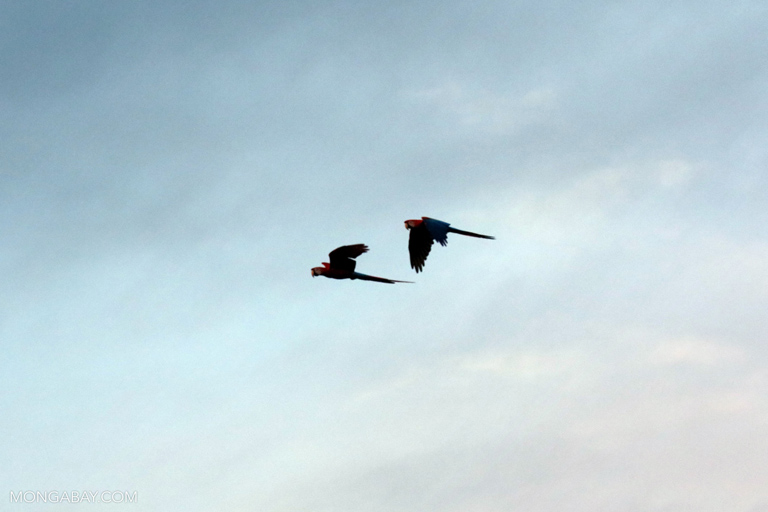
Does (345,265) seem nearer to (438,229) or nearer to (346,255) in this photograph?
(346,255)

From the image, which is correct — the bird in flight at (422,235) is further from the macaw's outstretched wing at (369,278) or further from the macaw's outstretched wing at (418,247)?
the macaw's outstretched wing at (369,278)

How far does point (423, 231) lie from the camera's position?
51.1 metres

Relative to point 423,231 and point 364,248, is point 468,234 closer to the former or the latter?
point 423,231

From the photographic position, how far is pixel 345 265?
5025cm

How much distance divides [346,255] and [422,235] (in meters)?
4.45

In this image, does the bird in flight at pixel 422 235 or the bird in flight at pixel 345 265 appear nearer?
the bird in flight at pixel 345 265

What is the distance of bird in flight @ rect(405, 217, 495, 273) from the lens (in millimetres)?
50938

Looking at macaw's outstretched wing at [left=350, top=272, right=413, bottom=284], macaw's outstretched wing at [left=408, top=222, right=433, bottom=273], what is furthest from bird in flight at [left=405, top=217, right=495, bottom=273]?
macaw's outstretched wing at [left=350, top=272, right=413, bottom=284]

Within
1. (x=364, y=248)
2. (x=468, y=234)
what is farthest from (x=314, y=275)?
(x=468, y=234)

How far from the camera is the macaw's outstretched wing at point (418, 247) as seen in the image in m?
51.3

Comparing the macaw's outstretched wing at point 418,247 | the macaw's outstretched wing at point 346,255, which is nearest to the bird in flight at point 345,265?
the macaw's outstretched wing at point 346,255

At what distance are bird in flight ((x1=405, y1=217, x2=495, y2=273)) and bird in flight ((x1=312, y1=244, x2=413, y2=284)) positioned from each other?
2.63 meters

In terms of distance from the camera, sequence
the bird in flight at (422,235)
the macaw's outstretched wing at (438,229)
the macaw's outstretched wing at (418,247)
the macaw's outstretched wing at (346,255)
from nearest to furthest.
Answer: the macaw's outstretched wing at (346,255), the macaw's outstretched wing at (438,229), the bird in flight at (422,235), the macaw's outstretched wing at (418,247)

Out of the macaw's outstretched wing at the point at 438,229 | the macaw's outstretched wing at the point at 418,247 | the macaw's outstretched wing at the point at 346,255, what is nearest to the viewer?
the macaw's outstretched wing at the point at 346,255
